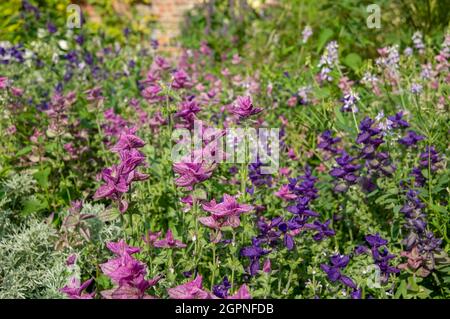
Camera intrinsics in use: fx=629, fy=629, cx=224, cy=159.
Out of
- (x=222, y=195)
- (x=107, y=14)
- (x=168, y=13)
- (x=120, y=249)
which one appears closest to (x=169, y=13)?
(x=168, y=13)

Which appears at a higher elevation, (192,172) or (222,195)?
(192,172)

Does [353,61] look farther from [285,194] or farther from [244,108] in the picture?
[244,108]

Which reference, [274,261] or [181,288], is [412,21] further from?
[181,288]

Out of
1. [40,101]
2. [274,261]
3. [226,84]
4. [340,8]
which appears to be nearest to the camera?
[274,261]

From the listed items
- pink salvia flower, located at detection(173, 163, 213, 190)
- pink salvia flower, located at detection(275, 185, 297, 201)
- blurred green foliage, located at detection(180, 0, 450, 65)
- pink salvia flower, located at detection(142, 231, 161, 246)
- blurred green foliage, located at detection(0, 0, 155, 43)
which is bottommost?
pink salvia flower, located at detection(142, 231, 161, 246)

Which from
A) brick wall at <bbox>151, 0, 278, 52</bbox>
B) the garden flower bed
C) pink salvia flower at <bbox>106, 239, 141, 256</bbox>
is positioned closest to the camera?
pink salvia flower at <bbox>106, 239, 141, 256</bbox>

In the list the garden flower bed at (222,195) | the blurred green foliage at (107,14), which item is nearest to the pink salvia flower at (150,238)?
the garden flower bed at (222,195)

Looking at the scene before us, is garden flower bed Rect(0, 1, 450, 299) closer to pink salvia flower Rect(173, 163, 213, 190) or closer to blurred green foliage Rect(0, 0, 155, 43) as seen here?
pink salvia flower Rect(173, 163, 213, 190)

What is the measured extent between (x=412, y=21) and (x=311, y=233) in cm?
297

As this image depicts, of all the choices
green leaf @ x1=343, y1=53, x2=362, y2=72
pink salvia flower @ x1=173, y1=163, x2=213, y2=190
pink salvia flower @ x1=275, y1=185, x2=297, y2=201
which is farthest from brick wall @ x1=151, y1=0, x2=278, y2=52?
pink salvia flower @ x1=173, y1=163, x2=213, y2=190

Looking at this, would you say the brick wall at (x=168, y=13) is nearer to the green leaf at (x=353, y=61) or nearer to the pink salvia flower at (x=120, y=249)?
the green leaf at (x=353, y=61)

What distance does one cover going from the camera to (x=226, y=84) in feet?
14.6
